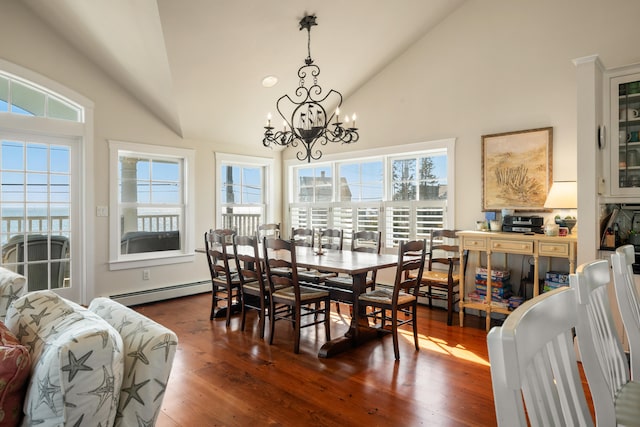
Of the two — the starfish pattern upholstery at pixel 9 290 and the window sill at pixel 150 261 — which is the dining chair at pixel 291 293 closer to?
the starfish pattern upholstery at pixel 9 290

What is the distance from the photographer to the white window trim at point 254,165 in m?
5.73

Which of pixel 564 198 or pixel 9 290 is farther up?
pixel 564 198

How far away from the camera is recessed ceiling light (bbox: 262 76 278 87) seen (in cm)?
482

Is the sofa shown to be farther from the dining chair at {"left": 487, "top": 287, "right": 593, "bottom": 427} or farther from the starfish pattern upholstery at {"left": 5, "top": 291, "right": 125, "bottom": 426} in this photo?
the dining chair at {"left": 487, "top": 287, "right": 593, "bottom": 427}

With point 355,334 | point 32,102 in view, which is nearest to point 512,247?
point 355,334

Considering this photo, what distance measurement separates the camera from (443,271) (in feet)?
15.2

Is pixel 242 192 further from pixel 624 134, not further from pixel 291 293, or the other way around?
pixel 624 134

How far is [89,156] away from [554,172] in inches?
196

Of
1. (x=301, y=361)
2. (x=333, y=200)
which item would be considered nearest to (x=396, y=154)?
(x=333, y=200)

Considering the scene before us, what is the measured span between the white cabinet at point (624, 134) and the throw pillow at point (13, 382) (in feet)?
12.6

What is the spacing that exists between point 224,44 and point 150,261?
2.84 metres

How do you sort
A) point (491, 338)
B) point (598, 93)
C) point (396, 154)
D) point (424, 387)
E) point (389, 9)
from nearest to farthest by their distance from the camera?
1. point (491, 338)
2. point (424, 387)
3. point (598, 93)
4. point (389, 9)
5. point (396, 154)

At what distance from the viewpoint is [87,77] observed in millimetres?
4488

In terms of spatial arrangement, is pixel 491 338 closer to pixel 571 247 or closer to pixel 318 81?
pixel 571 247
